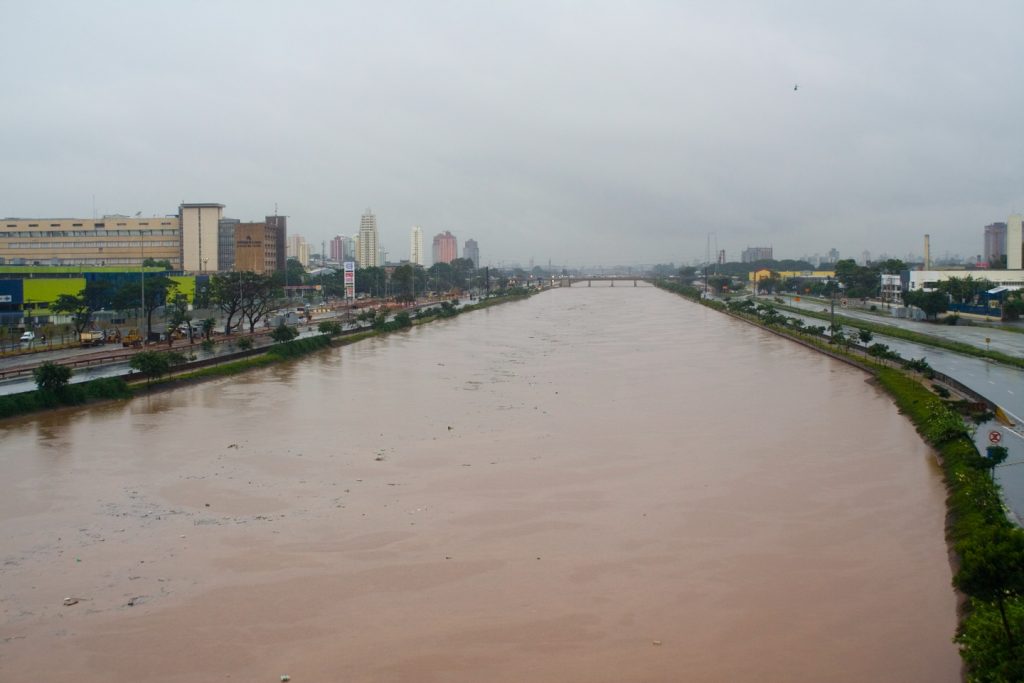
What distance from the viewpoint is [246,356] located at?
1446 cm

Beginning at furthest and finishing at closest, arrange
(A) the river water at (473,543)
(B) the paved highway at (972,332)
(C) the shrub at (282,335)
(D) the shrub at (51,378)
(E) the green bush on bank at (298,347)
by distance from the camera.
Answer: (B) the paved highway at (972,332)
(C) the shrub at (282,335)
(E) the green bush on bank at (298,347)
(D) the shrub at (51,378)
(A) the river water at (473,543)

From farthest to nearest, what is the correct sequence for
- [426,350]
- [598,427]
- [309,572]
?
[426,350] < [598,427] < [309,572]

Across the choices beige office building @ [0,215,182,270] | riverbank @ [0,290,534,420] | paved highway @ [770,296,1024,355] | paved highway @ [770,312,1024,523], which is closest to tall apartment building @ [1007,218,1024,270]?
paved highway @ [770,296,1024,355]

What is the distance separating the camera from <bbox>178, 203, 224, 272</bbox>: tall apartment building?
31781 mm

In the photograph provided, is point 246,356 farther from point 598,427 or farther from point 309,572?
Answer: point 309,572

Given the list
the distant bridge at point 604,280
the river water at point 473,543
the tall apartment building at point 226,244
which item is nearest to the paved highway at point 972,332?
the river water at point 473,543

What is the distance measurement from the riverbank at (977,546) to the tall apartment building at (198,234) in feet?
87.5

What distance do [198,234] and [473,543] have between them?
29.4 meters

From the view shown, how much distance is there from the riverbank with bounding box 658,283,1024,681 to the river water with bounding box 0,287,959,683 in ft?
0.63

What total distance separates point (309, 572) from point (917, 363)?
31.5 ft

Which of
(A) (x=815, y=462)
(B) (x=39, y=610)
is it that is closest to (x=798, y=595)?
(A) (x=815, y=462)

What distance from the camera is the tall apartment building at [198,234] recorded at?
1251 inches

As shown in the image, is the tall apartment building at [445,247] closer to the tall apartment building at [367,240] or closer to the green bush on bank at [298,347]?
the tall apartment building at [367,240]

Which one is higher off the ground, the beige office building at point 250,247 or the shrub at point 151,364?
the beige office building at point 250,247
